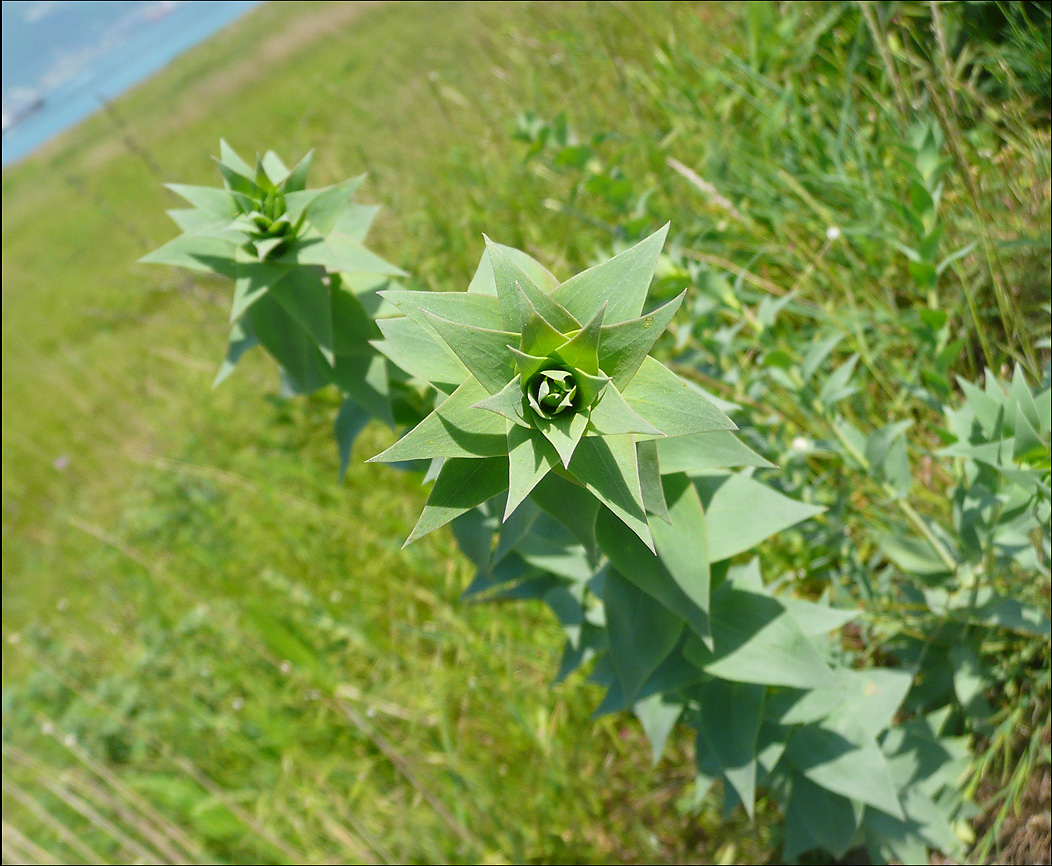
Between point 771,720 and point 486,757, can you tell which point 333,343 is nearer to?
point 771,720

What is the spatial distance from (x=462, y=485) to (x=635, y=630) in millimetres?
439

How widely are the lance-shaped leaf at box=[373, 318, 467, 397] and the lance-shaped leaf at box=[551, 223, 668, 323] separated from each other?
0.52 feet

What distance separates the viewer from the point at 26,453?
20.4ft

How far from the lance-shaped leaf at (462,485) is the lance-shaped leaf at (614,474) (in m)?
0.10

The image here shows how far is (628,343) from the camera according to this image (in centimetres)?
76

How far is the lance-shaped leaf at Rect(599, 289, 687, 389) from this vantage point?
72 centimetres

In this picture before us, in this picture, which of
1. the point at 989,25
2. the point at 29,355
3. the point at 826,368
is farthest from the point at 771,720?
the point at 29,355

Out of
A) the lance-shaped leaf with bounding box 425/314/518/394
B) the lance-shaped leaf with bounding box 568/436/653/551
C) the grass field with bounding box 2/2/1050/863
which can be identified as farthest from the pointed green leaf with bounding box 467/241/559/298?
the grass field with bounding box 2/2/1050/863

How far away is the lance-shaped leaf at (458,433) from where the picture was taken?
2.45 feet

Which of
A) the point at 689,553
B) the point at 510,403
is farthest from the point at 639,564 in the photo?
the point at 510,403

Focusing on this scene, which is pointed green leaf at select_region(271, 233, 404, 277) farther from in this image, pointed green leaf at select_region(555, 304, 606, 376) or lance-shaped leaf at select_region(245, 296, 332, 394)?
pointed green leaf at select_region(555, 304, 606, 376)

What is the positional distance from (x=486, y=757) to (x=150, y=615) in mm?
2195

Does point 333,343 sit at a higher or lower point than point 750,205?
higher

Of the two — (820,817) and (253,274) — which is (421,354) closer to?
(253,274)
